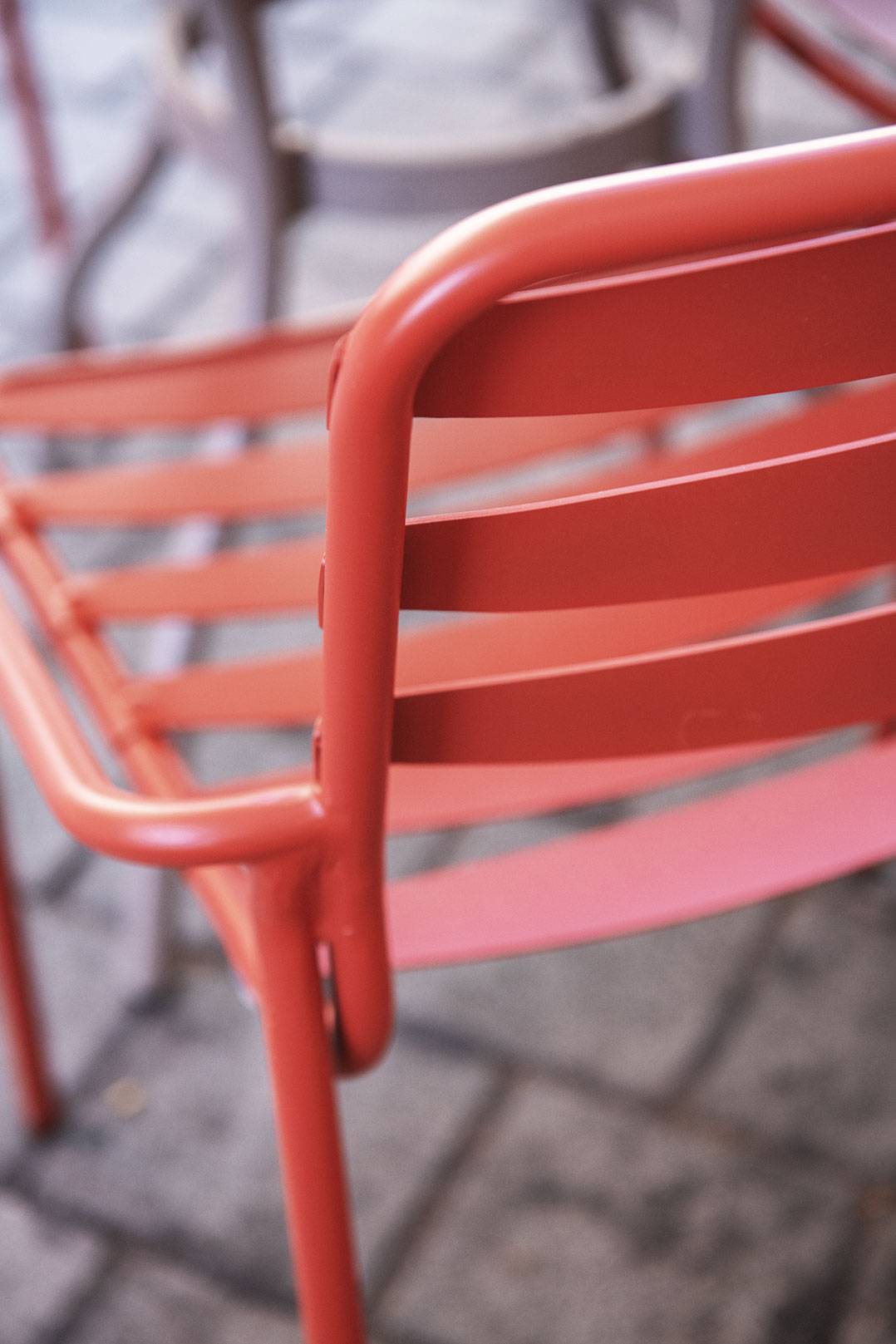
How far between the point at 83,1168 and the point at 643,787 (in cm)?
74

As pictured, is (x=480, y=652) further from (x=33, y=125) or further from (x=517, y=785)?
(x=33, y=125)

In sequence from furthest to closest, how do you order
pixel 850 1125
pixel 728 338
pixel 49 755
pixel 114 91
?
pixel 114 91
pixel 850 1125
pixel 49 755
pixel 728 338

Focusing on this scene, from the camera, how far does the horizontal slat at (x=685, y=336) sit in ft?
1.68

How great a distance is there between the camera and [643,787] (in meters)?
1.04

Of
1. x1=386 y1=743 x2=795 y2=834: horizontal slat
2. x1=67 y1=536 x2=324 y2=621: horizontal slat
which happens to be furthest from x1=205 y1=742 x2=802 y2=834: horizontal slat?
x1=67 y1=536 x2=324 y2=621: horizontal slat

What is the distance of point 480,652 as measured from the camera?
1071 mm

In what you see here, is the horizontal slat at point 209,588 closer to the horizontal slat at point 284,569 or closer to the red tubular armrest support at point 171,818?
the horizontal slat at point 284,569

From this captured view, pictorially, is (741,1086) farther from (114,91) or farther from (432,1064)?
(114,91)

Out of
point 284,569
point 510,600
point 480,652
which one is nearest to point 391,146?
point 284,569

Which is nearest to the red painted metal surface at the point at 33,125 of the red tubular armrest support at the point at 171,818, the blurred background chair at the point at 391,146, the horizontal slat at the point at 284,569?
the blurred background chair at the point at 391,146

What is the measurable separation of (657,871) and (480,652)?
0.78ft

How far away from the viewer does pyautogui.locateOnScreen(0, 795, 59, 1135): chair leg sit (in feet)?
4.25

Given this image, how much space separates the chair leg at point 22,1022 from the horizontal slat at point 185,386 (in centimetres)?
38

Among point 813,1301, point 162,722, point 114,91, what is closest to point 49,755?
point 162,722
